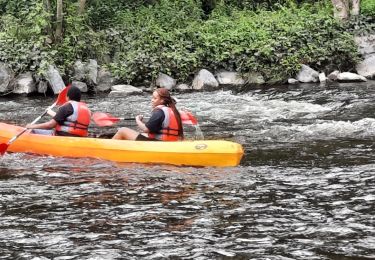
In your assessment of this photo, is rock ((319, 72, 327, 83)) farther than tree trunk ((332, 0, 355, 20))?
No

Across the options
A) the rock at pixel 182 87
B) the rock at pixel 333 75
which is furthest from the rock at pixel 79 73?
the rock at pixel 333 75

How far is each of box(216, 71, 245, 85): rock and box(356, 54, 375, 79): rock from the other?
3.07 m

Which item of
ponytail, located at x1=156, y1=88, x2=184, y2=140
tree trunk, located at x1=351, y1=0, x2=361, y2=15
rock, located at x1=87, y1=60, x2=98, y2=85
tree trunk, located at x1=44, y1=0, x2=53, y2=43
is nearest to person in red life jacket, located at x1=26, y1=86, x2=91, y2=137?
ponytail, located at x1=156, y1=88, x2=184, y2=140

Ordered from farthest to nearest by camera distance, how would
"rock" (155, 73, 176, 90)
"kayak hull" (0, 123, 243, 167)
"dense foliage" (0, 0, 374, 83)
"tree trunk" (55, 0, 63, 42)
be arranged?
"tree trunk" (55, 0, 63, 42)
"rock" (155, 73, 176, 90)
"dense foliage" (0, 0, 374, 83)
"kayak hull" (0, 123, 243, 167)

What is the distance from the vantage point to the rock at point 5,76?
1364 centimetres

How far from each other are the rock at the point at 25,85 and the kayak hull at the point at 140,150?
608cm

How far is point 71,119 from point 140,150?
1.10 m

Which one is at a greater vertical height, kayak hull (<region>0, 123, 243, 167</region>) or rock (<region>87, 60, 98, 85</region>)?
rock (<region>87, 60, 98, 85</region>)

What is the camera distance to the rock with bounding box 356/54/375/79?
50.9 feet

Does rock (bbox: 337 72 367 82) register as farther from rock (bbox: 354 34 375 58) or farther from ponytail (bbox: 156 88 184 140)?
ponytail (bbox: 156 88 184 140)

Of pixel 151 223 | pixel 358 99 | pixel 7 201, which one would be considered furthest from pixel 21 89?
pixel 151 223

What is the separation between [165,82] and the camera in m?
14.8

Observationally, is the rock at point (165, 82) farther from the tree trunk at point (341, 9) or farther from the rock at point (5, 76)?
the tree trunk at point (341, 9)

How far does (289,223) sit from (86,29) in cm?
1196
